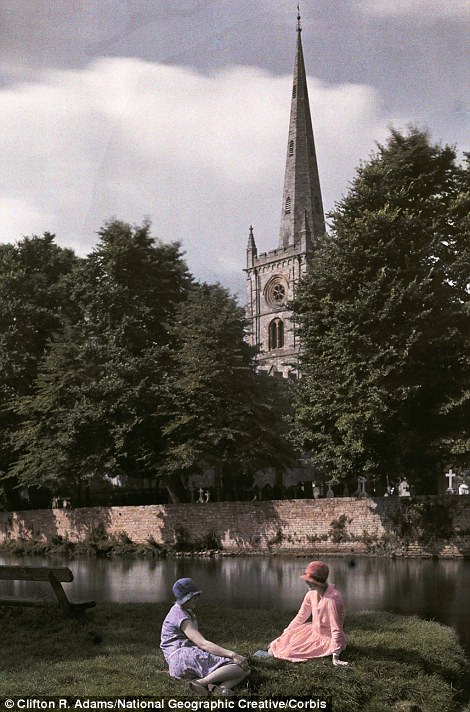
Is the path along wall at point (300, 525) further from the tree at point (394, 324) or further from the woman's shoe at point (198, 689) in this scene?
the woman's shoe at point (198, 689)

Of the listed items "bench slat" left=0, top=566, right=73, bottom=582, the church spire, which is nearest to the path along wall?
"bench slat" left=0, top=566, right=73, bottom=582

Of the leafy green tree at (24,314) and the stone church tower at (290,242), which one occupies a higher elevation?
the stone church tower at (290,242)

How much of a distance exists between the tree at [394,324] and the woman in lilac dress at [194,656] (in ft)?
77.3

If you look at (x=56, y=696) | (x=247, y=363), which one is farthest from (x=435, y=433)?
(x=56, y=696)

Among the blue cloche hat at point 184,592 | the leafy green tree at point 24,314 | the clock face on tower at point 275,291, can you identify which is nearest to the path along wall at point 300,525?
the leafy green tree at point 24,314

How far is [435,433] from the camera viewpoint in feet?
116

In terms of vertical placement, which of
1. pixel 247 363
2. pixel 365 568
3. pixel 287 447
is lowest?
pixel 365 568

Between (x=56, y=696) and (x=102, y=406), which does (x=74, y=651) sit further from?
(x=102, y=406)

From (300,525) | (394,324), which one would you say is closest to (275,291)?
(300,525)

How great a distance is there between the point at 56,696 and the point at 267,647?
358cm

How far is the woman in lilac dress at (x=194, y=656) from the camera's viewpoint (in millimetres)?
10062

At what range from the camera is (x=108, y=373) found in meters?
42.2

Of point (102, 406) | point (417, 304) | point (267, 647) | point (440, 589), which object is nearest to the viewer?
point (267, 647)

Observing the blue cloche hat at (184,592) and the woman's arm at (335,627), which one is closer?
the blue cloche hat at (184,592)
